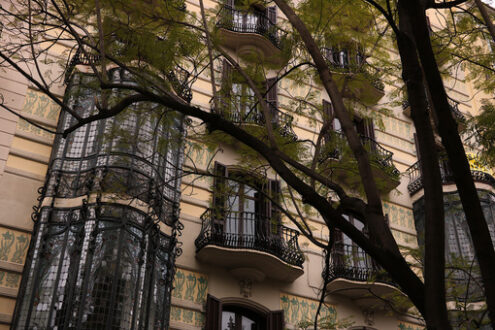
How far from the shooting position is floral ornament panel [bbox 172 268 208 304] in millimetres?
11078

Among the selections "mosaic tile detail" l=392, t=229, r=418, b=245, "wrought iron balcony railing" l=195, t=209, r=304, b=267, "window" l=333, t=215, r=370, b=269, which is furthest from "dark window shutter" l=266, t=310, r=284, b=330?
"mosaic tile detail" l=392, t=229, r=418, b=245

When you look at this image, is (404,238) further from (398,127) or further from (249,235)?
(249,235)

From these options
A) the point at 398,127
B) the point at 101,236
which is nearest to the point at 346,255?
the point at 101,236

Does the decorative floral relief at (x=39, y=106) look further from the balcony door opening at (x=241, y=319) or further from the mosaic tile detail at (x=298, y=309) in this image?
the mosaic tile detail at (x=298, y=309)

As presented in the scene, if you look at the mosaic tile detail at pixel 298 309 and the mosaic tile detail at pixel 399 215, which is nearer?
the mosaic tile detail at pixel 298 309

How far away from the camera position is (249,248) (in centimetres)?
1143

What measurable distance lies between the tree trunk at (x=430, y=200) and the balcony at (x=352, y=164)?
3.36m

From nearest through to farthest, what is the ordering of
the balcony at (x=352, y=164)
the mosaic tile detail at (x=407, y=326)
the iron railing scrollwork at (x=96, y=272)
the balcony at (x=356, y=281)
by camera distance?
the balcony at (x=352, y=164) → the iron railing scrollwork at (x=96, y=272) → the balcony at (x=356, y=281) → the mosaic tile detail at (x=407, y=326)

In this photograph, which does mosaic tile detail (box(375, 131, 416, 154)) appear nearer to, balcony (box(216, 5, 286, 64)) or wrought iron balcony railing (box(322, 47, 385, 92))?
wrought iron balcony railing (box(322, 47, 385, 92))

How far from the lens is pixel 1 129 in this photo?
1087 centimetres

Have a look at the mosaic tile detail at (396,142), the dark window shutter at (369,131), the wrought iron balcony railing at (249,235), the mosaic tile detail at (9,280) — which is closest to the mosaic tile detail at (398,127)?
the mosaic tile detail at (396,142)

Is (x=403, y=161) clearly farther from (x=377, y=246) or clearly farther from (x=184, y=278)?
(x=377, y=246)

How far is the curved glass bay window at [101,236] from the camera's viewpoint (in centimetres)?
917

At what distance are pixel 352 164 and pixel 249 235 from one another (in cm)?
387
